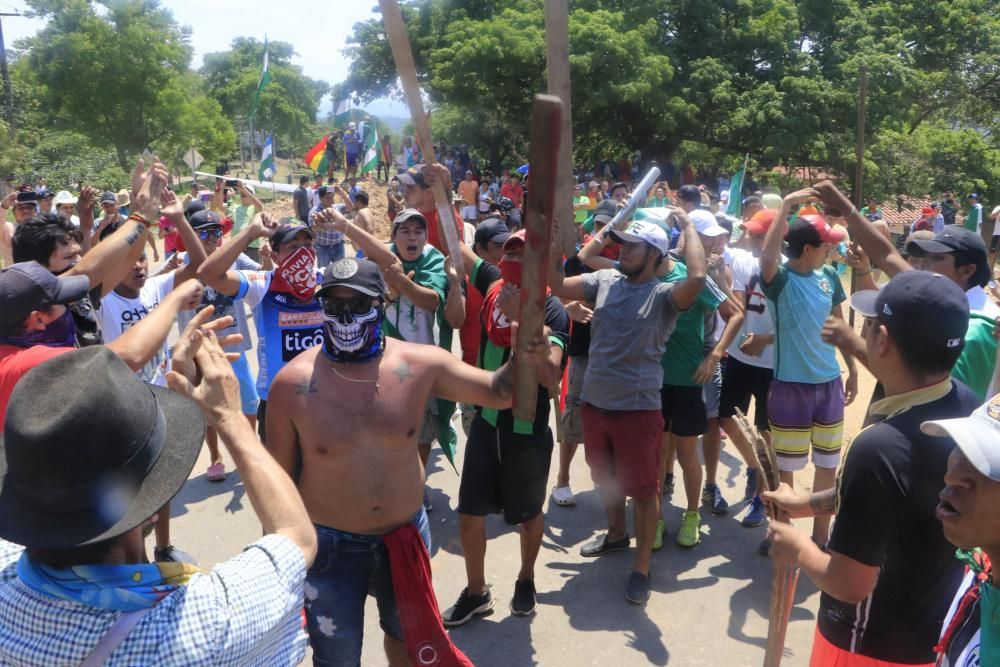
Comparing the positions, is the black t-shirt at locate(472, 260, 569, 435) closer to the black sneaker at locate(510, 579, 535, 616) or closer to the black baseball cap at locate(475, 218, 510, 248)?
the black sneaker at locate(510, 579, 535, 616)

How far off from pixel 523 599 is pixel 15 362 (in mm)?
2827

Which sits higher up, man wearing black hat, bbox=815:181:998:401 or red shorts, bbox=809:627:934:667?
man wearing black hat, bbox=815:181:998:401

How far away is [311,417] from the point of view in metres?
3.02

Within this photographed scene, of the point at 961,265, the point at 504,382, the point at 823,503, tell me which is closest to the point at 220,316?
the point at 504,382

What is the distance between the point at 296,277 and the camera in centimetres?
492

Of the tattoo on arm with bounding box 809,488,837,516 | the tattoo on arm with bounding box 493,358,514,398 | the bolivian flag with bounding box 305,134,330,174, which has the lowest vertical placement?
the tattoo on arm with bounding box 809,488,837,516

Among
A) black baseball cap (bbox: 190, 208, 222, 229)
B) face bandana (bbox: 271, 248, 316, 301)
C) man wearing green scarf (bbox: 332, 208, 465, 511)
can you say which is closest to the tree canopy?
black baseball cap (bbox: 190, 208, 222, 229)

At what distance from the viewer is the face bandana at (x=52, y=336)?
3119 millimetres

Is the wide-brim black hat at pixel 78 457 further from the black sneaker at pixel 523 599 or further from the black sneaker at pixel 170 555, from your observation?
the black sneaker at pixel 170 555

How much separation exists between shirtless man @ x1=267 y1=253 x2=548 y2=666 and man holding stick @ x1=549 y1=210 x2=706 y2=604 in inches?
58.5

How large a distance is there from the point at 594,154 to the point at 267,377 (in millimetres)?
27007

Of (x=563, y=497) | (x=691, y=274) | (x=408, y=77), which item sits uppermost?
(x=408, y=77)

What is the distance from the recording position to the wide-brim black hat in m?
1.46

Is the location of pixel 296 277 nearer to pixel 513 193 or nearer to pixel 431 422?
pixel 431 422
